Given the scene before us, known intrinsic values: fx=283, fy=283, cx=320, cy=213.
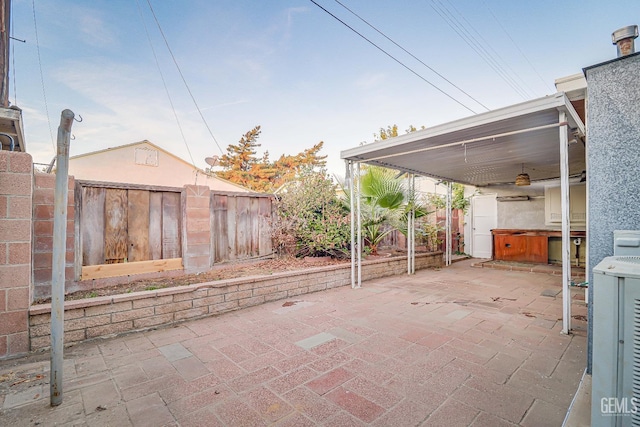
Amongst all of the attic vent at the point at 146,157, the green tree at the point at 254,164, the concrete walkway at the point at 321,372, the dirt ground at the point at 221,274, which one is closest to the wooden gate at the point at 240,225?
the dirt ground at the point at 221,274

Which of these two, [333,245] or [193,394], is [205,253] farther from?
[193,394]

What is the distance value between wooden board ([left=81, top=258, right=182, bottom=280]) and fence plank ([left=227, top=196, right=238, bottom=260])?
34.4 inches

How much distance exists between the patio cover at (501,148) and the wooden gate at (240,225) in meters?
1.80

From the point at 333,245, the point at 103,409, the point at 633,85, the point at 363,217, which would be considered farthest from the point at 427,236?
the point at 103,409

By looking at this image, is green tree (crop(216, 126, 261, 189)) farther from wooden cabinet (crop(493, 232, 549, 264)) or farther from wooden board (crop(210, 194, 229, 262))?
wooden cabinet (crop(493, 232, 549, 264))

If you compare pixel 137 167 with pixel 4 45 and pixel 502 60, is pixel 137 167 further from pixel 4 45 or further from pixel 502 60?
pixel 502 60

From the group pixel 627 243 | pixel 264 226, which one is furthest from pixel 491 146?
pixel 264 226

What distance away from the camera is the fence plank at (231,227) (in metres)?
4.83

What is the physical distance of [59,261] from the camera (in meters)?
1.76

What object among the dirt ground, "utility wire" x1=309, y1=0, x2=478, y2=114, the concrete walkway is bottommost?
the concrete walkway

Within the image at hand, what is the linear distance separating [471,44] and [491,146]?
19.4 feet

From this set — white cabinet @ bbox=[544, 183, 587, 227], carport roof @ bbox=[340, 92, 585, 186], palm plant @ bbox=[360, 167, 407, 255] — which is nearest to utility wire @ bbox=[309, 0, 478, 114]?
carport roof @ bbox=[340, 92, 585, 186]

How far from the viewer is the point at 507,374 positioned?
6.92ft

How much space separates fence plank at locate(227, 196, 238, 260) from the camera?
4.83 m
